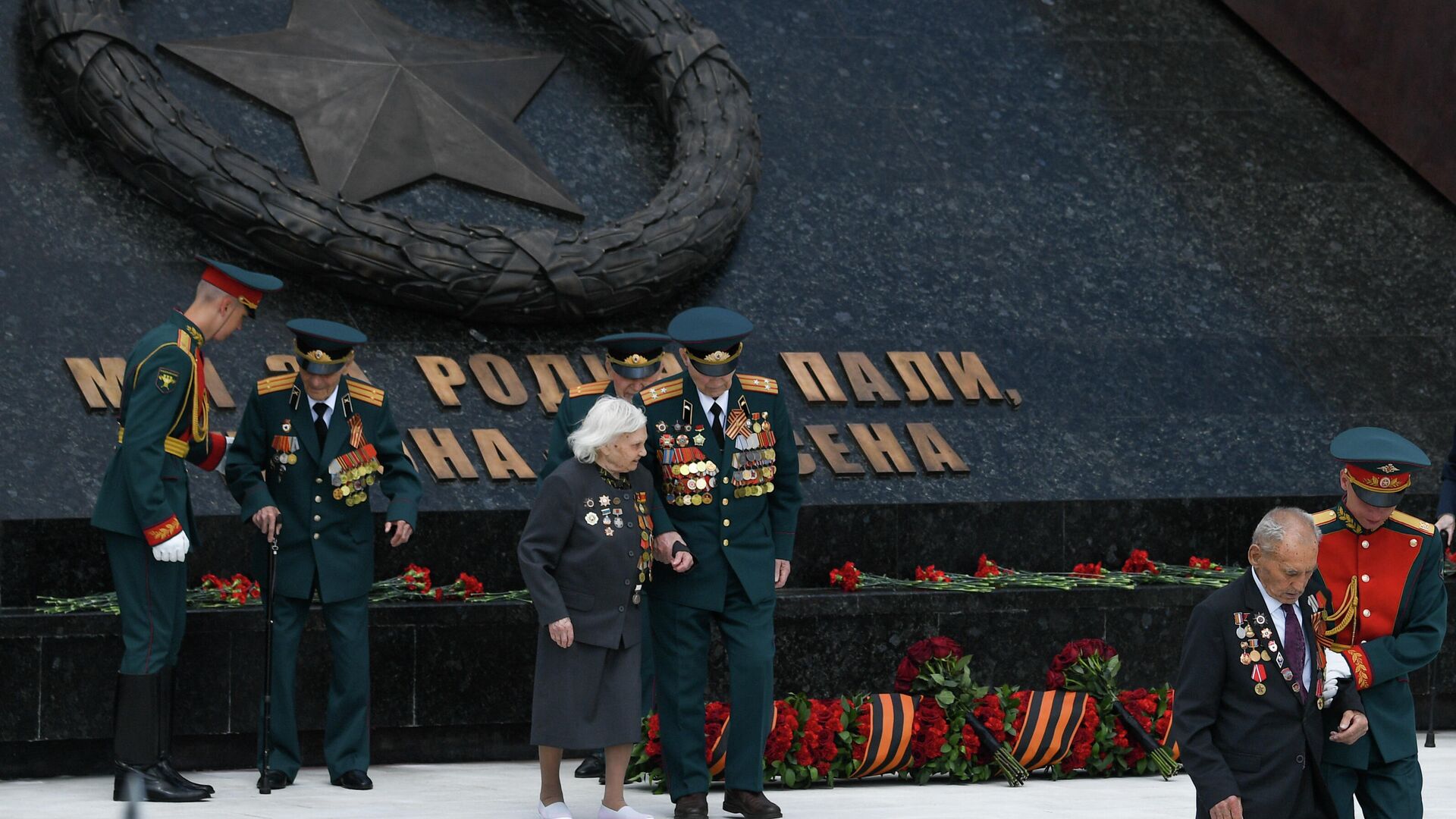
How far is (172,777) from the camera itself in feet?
20.0

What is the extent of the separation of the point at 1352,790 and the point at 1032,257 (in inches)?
213

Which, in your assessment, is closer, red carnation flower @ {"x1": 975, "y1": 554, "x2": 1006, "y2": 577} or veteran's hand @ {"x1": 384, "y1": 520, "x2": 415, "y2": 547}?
veteran's hand @ {"x1": 384, "y1": 520, "x2": 415, "y2": 547}

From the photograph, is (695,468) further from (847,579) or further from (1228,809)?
(1228,809)

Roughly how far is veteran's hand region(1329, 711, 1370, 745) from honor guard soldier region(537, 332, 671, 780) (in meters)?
2.78

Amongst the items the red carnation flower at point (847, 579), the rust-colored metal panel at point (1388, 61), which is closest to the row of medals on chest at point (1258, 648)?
the red carnation flower at point (847, 579)

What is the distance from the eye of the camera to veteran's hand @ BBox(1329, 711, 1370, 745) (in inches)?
169

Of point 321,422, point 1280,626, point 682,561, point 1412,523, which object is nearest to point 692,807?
point 682,561

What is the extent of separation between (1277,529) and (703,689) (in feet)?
7.24

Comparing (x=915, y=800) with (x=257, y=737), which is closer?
(x=915, y=800)

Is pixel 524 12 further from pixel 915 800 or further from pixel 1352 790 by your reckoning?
pixel 1352 790

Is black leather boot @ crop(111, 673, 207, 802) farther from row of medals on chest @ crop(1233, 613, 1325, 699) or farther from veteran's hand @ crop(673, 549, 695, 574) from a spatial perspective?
row of medals on chest @ crop(1233, 613, 1325, 699)

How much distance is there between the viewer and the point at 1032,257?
32.1 ft

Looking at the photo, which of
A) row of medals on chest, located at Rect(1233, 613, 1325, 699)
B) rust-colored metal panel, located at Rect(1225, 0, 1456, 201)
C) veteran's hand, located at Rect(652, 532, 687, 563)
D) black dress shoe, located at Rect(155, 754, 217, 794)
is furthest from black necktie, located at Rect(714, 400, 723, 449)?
rust-colored metal panel, located at Rect(1225, 0, 1456, 201)

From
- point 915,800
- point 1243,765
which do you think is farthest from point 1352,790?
point 915,800
